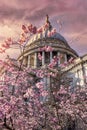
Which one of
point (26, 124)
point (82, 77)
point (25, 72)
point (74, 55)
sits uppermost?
point (74, 55)

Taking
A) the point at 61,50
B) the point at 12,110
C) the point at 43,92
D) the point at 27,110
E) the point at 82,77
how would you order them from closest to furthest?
the point at 12,110 → the point at 43,92 → the point at 27,110 → the point at 82,77 → the point at 61,50

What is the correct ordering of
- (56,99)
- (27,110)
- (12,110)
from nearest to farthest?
1. (12,110)
2. (27,110)
3. (56,99)

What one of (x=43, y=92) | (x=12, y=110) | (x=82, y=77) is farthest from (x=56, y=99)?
(x=82, y=77)

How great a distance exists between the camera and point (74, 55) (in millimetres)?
62062

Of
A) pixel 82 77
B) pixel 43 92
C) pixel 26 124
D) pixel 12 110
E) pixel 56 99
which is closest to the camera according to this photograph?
pixel 12 110

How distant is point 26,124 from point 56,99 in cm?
421

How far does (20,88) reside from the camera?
18.7 meters

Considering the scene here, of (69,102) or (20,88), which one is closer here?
(20,88)

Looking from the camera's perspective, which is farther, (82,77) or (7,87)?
(82,77)

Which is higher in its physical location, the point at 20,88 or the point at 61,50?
the point at 61,50

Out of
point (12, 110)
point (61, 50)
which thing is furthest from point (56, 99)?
point (61, 50)

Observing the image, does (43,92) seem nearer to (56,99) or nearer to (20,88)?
(20,88)

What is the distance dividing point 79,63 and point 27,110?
21536 millimetres

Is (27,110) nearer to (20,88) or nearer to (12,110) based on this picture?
(20,88)
